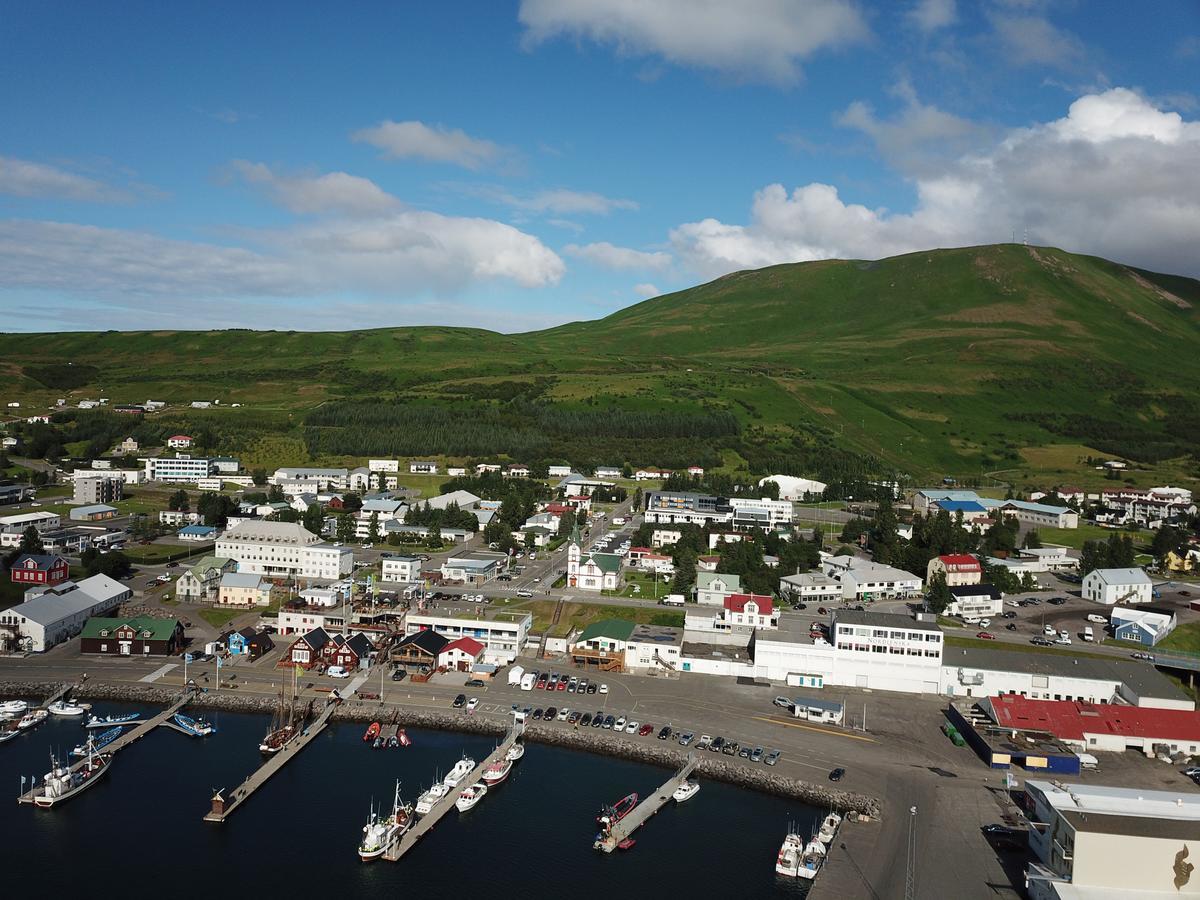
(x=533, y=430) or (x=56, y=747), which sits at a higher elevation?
(x=533, y=430)

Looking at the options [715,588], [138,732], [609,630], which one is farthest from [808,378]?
[138,732]

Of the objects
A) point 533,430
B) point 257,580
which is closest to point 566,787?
point 257,580

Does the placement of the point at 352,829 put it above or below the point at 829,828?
below

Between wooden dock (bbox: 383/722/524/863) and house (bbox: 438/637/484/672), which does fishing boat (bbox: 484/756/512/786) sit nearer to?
wooden dock (bbox: 383/722/524/863)

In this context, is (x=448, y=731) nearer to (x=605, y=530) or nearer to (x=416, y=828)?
(x=416, y=828)

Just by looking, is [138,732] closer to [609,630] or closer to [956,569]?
[609,630]

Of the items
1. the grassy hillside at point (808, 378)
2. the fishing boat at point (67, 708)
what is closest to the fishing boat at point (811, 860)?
the fishing boat at point (67, 708)

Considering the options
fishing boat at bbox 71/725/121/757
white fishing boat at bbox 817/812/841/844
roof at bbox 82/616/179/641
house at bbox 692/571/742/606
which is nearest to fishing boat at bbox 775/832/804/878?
white fishing boat at bbox 817/812/841/844
